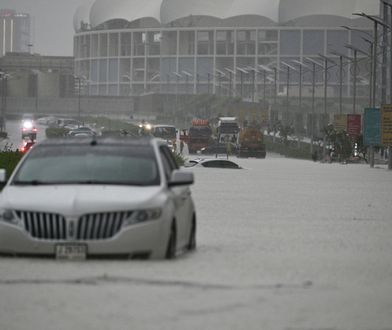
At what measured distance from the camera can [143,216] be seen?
46.5ft

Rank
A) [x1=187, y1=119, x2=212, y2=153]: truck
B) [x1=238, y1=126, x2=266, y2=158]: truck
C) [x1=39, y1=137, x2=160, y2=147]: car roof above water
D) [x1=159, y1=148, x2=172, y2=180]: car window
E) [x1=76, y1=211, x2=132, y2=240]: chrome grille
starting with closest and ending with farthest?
[x1=76, y1=211, x2=132, y2=240]: chrome grille, [x1=159, y1=148, x2=172, y2=180]: car window, [x1=39, y1=137, x2=160, y2=147]: car roof above water, [x1=238, y1=126, x2=266, y2=158]: truck, [x1=187, y1=119, x2=212, y2=153]: truck

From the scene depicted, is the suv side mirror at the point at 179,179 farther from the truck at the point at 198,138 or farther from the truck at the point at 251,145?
the truck at the point at 198,138

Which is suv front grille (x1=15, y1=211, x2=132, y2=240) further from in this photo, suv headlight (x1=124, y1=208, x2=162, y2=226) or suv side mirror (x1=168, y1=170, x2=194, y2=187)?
suv side mirror (x1=168, y1=170, x2=194, y2=187)

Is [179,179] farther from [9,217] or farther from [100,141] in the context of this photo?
[9,217]

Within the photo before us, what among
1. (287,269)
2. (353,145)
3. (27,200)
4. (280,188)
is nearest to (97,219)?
(27,200)

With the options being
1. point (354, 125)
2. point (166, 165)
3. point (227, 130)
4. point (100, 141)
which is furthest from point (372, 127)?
point (100, 141)

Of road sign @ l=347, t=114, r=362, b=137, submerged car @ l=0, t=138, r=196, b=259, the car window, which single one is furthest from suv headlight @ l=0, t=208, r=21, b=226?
road sign @ l=347, t=114, r=362, b=137

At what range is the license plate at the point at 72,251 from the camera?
13932 mm

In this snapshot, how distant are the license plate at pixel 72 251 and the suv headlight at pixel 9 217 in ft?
1.66

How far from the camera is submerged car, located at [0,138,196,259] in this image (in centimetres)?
1403

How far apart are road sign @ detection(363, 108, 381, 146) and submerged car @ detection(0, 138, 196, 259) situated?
56.9 m

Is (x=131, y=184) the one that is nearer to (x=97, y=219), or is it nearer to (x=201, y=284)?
(x=97, y=219)

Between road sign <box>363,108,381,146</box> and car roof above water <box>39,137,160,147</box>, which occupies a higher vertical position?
car roof above water <box>39,137,160,147</box>

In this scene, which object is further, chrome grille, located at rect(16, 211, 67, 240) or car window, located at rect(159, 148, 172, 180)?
car window, located at rect(159, 148, 172, 180)
